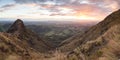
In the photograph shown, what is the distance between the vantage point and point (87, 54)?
172 m

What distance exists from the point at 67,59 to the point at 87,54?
→ 13.7 meters

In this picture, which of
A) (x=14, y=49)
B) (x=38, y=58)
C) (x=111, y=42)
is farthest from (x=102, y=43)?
(x=14, y=49)

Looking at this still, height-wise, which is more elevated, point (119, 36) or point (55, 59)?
point (119, 36)

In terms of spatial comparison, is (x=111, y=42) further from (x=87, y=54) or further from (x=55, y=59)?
(x=55, y=59)

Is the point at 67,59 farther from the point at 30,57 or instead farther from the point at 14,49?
the point at 14,49

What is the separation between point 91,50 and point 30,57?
1689 inches

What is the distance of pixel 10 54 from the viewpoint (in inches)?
6865

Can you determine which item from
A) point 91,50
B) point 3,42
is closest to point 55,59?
point 91,50

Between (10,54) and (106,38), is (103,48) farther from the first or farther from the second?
(10,54)

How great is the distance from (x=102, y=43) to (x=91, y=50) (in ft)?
35.3

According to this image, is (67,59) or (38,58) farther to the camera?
(38,58)

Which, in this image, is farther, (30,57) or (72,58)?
(30,57)

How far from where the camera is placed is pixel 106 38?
606ft

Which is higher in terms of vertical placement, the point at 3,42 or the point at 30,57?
the point at 3,42
